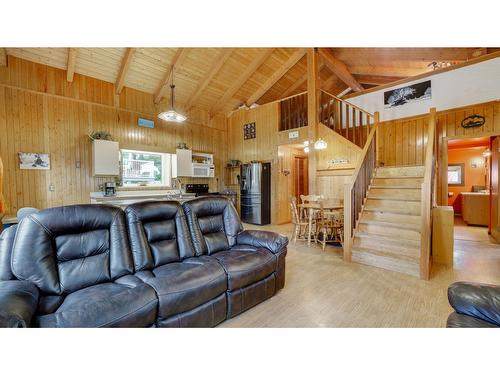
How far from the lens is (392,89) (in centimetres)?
597

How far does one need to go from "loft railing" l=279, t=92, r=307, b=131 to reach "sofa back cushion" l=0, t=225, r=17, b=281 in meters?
6.13

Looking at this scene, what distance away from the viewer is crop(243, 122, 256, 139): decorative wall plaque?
7352 millimetres

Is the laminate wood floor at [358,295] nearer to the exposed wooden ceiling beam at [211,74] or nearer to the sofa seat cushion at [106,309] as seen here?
the sofa seat cushion at [106,309]

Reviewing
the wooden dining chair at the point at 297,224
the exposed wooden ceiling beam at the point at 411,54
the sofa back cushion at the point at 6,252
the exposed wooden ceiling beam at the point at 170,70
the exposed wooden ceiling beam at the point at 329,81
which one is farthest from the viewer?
the exposed wooden ceiling beam at the point at 329,81

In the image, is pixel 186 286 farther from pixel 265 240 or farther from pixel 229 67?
pixel 229 67

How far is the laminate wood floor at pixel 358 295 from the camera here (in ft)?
6.35

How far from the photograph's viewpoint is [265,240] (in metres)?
2.51

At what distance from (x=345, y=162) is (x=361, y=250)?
2.60 metres

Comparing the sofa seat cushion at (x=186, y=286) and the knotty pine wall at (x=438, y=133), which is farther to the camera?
the knotty pine wall at (x=438, y=133)

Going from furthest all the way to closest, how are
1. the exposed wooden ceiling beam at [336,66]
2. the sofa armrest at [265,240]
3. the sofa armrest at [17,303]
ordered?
the exposed wooden ceiling beam at [336,66] < the sofa armrest at [265,240] < the sofa armrest at [17,303]

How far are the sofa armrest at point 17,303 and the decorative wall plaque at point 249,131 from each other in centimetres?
656

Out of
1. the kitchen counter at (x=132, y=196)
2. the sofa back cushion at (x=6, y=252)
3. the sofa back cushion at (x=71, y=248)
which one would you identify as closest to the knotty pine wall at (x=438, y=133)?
the kitchen counter at (x=132, y=196)

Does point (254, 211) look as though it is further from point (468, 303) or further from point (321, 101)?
point (468, 303)
